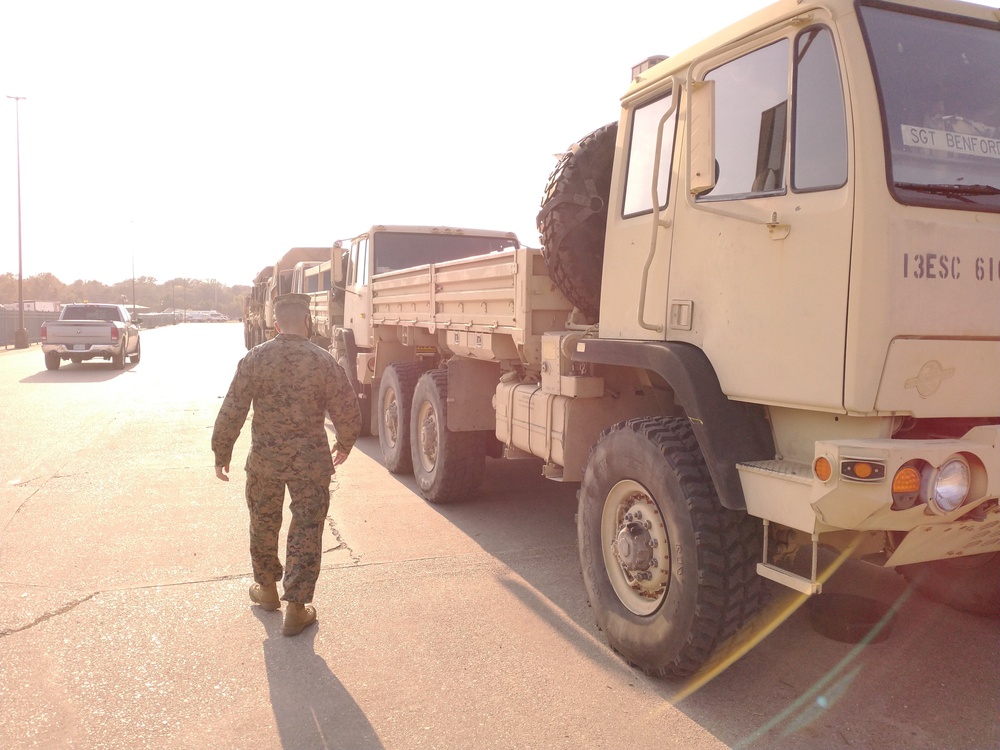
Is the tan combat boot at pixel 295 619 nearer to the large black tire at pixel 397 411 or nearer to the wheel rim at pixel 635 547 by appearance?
the wheel rim at pixel 635 547

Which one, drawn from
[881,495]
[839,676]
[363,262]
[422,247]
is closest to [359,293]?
[363,262]

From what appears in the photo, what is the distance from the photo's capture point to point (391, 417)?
845cm

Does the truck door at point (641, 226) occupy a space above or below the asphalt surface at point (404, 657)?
above

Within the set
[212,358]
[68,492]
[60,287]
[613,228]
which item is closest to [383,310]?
[68,492]

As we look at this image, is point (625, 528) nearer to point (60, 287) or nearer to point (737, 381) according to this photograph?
point (737, 381)

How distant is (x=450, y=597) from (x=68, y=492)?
4389mm

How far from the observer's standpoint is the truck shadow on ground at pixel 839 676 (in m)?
3.28

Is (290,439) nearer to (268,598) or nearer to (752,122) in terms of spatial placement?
(268,598)

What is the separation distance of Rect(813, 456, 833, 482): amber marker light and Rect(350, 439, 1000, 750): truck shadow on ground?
863mm

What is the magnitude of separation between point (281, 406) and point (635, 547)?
192cm

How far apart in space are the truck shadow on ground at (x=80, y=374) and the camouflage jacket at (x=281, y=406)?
16.3 meters

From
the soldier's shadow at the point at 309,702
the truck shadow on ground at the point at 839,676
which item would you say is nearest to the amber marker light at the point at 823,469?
the truck shadow on ground at the point at 839,676

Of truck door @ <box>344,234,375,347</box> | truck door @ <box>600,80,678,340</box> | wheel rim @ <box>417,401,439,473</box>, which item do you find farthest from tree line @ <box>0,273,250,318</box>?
truck door @ <box>600,80,678,340</box>

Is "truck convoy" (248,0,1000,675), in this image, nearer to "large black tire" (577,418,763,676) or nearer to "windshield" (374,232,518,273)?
"large black tire" (577,418,763,676)
